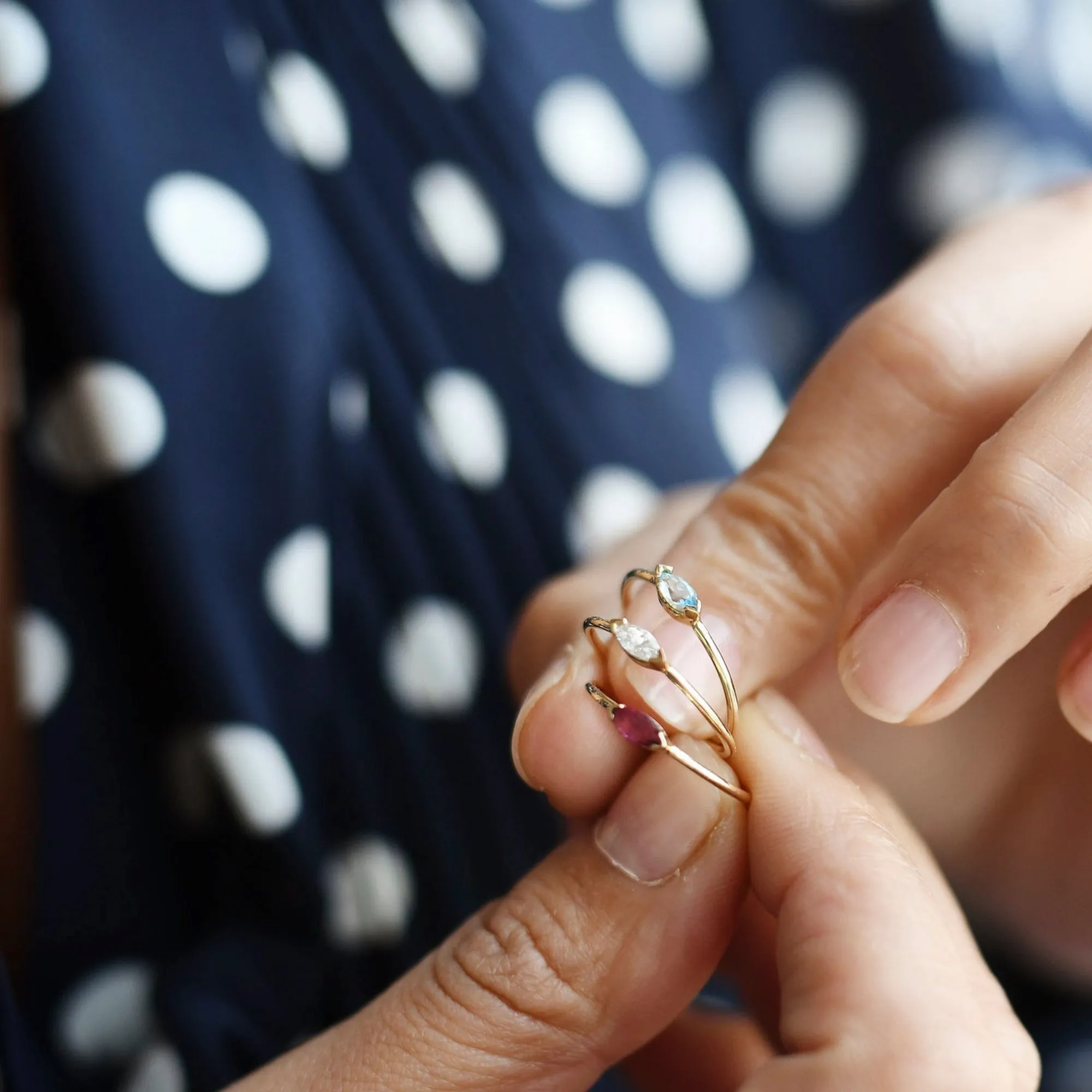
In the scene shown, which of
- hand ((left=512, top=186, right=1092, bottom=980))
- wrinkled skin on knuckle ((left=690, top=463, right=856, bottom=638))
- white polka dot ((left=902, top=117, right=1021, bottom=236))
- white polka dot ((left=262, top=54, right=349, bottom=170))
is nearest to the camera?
hand ((left=512, top=186, right=1092, bottom=980))

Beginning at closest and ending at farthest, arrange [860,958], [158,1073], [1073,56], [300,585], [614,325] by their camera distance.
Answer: [860,958] → [158,1073] → [300,585] → [614,325] → [1073,56]

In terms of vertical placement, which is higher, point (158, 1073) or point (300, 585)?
point (300, 585)

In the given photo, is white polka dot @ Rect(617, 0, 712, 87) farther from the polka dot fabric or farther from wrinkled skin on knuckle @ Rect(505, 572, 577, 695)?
wrinkled skin on knuckle @ Rect(505, 572, 577, 695)

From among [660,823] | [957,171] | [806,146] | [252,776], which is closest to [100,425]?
[252,776]

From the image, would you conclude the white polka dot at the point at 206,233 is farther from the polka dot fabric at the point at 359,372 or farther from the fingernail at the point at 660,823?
the fingernail at the point at 660,823

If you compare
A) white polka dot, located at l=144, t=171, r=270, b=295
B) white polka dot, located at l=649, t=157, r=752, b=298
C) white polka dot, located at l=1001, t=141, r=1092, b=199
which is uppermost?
Result: white polka dot, located at l=144, t=171, r=270, b=295

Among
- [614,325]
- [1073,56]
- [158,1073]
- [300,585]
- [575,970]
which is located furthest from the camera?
[1073,56]

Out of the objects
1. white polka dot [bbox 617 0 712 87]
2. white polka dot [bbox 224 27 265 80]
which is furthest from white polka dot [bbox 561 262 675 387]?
white polka dot [bbox 224 27 265 80]

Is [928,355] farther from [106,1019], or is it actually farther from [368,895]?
[106,1019]
